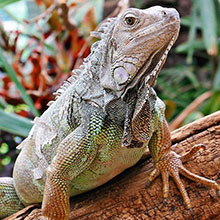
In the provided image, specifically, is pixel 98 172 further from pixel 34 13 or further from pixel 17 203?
pixel 34 13

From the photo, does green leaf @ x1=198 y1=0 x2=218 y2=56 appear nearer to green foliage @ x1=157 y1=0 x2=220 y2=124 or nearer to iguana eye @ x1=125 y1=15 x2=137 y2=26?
green foliage @ x1=157 y1=0 x2=220 y2=124

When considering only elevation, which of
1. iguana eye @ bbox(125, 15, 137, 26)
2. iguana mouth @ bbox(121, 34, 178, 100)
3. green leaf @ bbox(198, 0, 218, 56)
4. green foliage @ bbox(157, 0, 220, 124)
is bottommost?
green foliage @ bbox(157, 0, 220, 124)

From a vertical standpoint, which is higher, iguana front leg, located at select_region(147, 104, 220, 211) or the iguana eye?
the iguana eye

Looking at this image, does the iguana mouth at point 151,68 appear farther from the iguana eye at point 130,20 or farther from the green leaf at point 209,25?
the green leaf at point 209,25

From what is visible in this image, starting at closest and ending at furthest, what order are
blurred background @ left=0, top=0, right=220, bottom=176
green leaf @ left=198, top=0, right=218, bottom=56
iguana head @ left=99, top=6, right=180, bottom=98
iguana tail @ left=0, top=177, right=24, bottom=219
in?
1. iguana head @ left=99, top=6, right=180, bottom=98
2. iguana tail @ left=0, top=177, right=24, bottom=219
3. green leaf @ left=198, top=0, right=218, bottom=56
4. blurred background @ left=0, top=0, right=220, bottom=176

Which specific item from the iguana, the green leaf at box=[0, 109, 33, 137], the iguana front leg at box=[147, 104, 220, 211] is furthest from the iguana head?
the green leaf at box=[0, 109, 33, 137]

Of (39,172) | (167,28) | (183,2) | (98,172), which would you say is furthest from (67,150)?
(183,2)

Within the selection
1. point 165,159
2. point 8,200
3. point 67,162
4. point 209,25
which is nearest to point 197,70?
point 209,25

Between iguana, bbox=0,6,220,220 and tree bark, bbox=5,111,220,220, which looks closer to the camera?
iguana, bbox=0,6,220,220

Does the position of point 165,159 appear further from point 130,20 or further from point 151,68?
point 130,20
